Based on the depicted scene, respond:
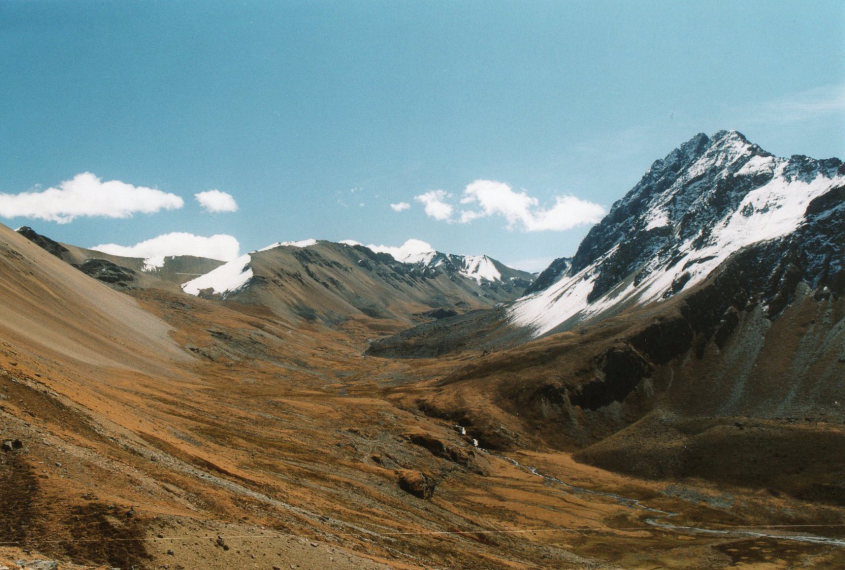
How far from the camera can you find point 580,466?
4316 inches

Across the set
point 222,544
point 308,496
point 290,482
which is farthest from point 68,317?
point 222,544

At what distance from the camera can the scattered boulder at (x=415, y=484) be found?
63.9 m

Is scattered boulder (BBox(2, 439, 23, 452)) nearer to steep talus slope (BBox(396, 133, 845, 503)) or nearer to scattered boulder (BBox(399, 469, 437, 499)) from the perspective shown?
scattered boulder (BBox(399, 469, 437, 499))

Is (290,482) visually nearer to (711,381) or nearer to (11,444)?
(11,444)

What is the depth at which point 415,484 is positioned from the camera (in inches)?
2547

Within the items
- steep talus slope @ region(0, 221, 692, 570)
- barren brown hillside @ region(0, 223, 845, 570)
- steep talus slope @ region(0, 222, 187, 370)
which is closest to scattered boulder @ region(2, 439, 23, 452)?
steep talus slope @ region(0, 221, 692, 570)

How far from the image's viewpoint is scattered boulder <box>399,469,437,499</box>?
63906mm

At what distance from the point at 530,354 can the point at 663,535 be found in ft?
300

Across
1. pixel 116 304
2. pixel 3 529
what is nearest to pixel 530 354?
pixel 116 304

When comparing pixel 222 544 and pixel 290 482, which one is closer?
pixel 222 544

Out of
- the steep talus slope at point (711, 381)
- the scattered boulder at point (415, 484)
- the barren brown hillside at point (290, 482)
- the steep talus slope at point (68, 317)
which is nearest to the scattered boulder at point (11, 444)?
the barren brown hillside at point (290, 482)

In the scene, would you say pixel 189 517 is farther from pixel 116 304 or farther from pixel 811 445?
pixel 116 304

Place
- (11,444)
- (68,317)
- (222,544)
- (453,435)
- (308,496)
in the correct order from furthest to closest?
(68,317) < (453,435) < (308,496) < (11,444) < (222,544)

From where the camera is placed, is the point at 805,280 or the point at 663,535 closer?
the point at 663,535
